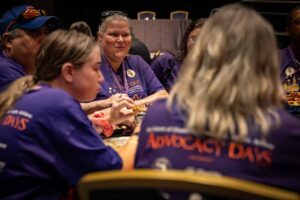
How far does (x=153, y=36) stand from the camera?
807 centimetres

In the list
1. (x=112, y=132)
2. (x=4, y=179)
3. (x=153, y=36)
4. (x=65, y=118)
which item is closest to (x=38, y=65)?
(x=65, y=118)

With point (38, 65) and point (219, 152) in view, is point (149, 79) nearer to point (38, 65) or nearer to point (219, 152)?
point (38, 65)

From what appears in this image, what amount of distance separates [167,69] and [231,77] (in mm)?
2245

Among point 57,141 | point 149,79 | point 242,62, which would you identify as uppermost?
point 242,62

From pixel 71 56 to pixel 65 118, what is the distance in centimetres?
30

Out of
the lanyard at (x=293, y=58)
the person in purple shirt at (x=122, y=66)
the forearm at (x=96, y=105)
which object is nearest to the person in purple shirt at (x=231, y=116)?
the forearm at (x=96, y=105)

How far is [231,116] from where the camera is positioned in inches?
47.1

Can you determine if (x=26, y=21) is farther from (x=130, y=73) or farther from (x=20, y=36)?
(x=130, y=73)

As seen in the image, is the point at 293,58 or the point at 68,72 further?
the point at 293,58

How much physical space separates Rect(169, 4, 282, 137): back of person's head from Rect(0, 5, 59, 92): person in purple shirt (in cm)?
130

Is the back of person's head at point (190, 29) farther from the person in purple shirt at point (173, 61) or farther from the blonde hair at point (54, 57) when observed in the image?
the blonde hair at point (54, 57)

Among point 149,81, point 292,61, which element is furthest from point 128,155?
point 292,61

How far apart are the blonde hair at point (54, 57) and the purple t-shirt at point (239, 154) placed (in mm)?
607

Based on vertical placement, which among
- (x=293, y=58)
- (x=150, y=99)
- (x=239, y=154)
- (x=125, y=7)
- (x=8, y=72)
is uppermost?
(x=239, y=154)
